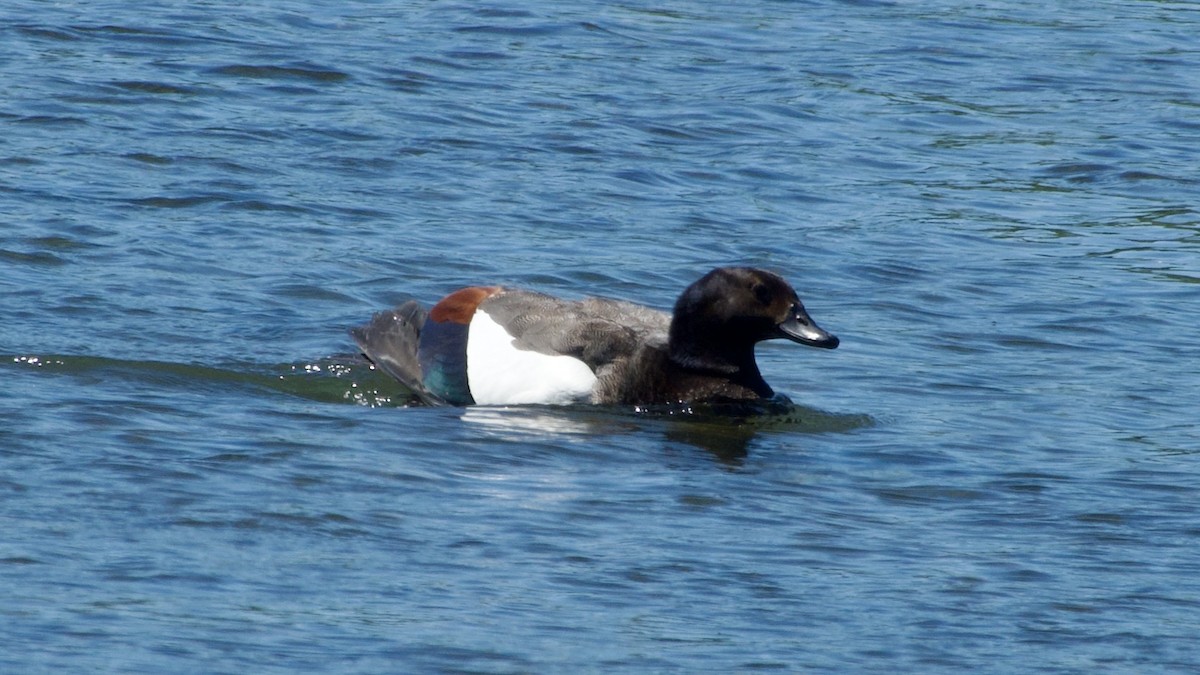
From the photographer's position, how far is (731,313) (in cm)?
984

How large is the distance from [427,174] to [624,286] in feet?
8.19

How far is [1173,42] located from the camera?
66.0 feet

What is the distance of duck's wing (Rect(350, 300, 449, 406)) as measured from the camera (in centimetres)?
1003

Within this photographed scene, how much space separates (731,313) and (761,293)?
0.57ft

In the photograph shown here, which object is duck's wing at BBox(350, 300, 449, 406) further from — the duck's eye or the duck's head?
the duck's eye

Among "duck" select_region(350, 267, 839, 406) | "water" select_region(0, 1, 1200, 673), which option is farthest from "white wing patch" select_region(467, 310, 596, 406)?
"water" select_region(0, 1, 1200, 673)

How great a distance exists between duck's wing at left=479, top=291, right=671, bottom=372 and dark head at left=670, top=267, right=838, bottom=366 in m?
0.17

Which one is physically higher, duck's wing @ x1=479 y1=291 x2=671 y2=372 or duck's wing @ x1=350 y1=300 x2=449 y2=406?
duck's wing @ x1=479 y1=291 x2=671 y2=372

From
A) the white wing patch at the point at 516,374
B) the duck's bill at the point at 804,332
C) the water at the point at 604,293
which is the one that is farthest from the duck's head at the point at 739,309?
the white wing patch at the point at 516,374

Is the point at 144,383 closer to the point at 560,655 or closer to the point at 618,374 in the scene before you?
the point at 618,374

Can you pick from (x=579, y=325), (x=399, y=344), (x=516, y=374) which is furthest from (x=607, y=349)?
(x=399, y=344)

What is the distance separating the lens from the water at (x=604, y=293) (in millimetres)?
6480

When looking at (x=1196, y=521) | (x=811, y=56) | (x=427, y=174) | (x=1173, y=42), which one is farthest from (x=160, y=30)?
(x=1196, y=521)

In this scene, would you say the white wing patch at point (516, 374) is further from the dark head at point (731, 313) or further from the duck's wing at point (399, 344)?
the dark head at point (731, 313)
